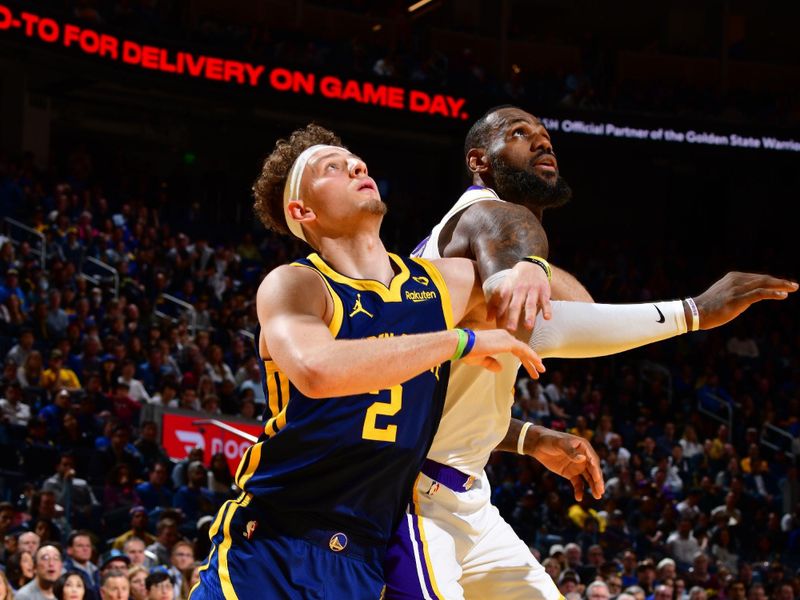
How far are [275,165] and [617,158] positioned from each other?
923 inches

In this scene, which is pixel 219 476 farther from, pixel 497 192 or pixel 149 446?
pixel 497 192

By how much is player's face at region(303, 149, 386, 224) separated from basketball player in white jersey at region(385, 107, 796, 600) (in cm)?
44

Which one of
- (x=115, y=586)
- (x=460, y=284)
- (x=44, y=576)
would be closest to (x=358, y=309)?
(x=460, y=284)

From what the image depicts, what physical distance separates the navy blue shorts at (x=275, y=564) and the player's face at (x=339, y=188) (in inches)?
35.3

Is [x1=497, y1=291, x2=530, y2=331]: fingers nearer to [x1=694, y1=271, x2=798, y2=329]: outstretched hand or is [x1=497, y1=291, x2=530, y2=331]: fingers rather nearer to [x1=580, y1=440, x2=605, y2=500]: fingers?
[x1=694, y1=271, x2=798, y2=329]: outstretched hand

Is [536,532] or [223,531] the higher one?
[223,531]

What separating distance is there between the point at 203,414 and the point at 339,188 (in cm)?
894

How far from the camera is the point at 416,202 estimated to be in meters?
24.9

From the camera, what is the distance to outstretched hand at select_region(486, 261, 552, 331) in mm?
3396

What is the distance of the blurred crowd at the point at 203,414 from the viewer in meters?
10.2

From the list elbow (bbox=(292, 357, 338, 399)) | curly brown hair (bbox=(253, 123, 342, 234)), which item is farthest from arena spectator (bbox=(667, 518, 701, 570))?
elbow (bbox=(292, 357, 338, 399))

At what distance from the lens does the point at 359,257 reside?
3.56 meters

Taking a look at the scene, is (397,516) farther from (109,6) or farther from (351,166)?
(109,6)

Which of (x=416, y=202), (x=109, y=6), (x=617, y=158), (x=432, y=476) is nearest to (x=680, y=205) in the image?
(x=617, y=158)
